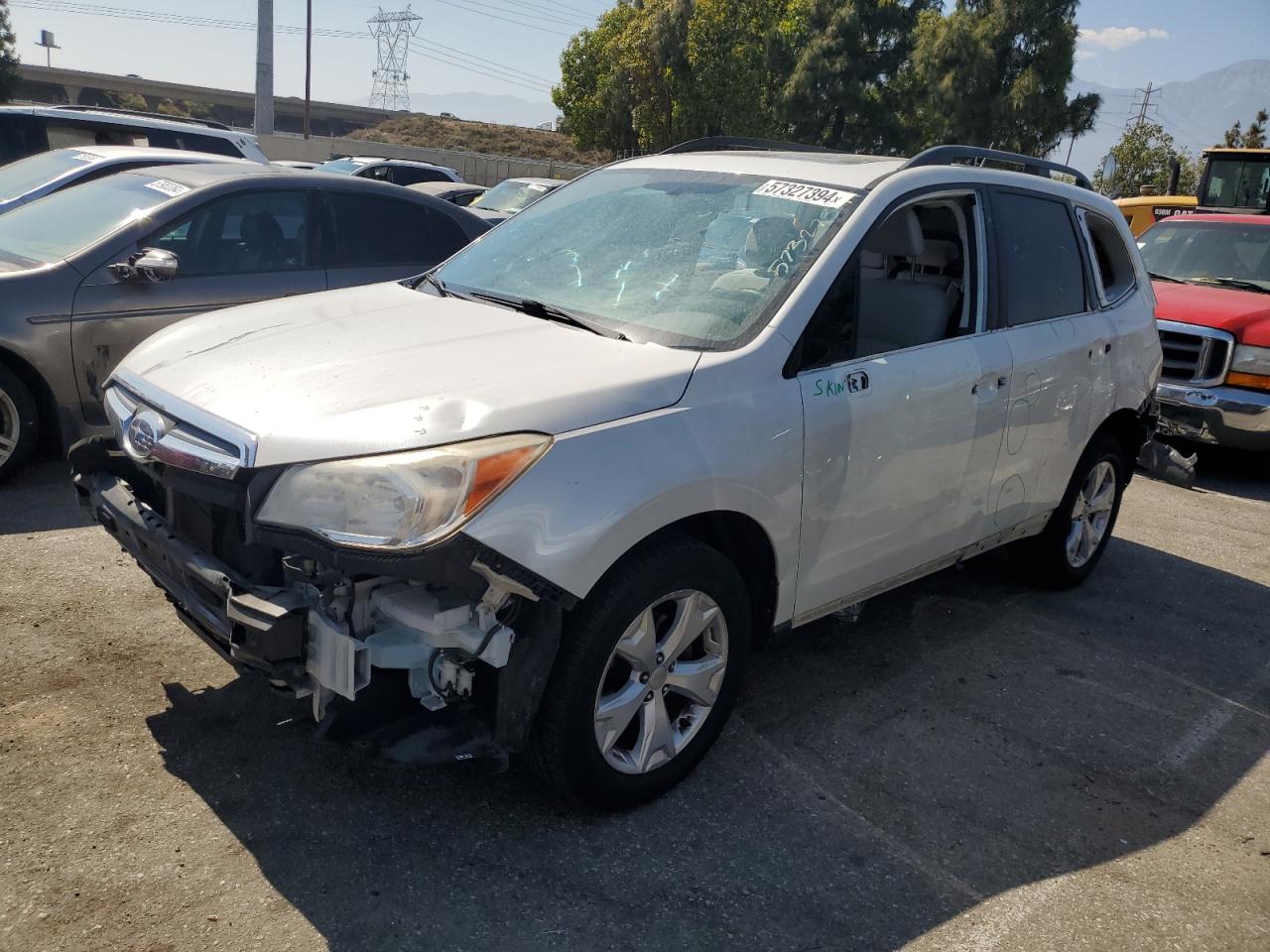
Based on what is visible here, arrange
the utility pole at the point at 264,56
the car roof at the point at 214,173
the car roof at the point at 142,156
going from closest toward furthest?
the car roof at the point at 214,173
the car roof at the point at 142,156
the utility pole at the point at 264,56

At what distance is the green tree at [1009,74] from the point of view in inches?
1457

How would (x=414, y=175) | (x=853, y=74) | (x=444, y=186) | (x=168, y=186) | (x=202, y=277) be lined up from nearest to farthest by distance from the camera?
(x=202, y=277)
(x=168, y=186)
(x=444, y=186)
(x=414, y=175)
(x=853, y=74)

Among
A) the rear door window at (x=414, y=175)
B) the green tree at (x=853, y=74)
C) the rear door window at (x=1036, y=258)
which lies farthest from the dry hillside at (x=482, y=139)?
the rear door window at (x=1036, y=258)

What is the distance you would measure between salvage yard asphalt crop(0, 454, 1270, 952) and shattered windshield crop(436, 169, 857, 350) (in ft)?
4.68

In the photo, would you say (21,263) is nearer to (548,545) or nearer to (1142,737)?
(548,545)

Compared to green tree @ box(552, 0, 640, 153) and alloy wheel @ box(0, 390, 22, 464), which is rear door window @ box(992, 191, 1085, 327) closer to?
alloy wheel @ box(0, 390, 22, 464)

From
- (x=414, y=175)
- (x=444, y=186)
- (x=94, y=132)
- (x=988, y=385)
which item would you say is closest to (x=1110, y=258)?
(x=988, y=385)

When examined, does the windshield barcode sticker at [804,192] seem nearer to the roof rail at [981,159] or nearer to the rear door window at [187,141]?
the roof rail at [981,159]

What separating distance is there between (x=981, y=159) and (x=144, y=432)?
3356 mm

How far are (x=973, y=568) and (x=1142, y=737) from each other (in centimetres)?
168

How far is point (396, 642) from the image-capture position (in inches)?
102

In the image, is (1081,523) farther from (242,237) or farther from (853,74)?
(853,74)

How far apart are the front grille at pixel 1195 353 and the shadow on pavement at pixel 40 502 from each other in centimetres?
752

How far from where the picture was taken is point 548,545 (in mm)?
2555
